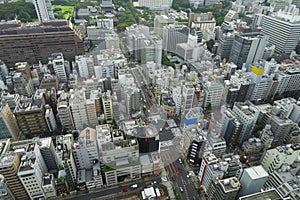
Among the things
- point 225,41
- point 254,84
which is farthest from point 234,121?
point 225,41

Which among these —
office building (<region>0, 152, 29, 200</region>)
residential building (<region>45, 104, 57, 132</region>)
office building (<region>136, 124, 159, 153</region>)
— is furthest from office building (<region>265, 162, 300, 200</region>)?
residential building (<region>45, 104, 57, 132</region>)

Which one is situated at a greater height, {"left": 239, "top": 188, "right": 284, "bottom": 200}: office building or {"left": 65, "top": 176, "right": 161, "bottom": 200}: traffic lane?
{"left": 239, "top": 188, "right": 284, "bottom": 200}: office building

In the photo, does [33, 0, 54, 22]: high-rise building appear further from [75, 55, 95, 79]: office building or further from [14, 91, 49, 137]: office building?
[14, 91, 49, 137]: office building

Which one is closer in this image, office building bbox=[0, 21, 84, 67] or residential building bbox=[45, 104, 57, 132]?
residential building bbox=[45, 104, 57, 132]

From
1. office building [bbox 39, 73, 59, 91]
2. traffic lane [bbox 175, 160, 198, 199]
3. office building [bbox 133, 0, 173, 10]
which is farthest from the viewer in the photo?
office building [bbox 133, 0, 173, 10]

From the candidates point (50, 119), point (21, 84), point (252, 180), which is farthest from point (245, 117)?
point (21, 84)

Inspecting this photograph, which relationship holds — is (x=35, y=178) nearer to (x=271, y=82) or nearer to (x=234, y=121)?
(x=234, y=121)

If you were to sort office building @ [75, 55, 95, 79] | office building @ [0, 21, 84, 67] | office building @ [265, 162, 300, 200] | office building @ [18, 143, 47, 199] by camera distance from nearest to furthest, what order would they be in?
office building @ [265, 162, 300, 200]
office building @ [18, 143, 47, 199]
office building @ [75, 55, 95, 79]
office building @ [0, 21, 84, 67]
